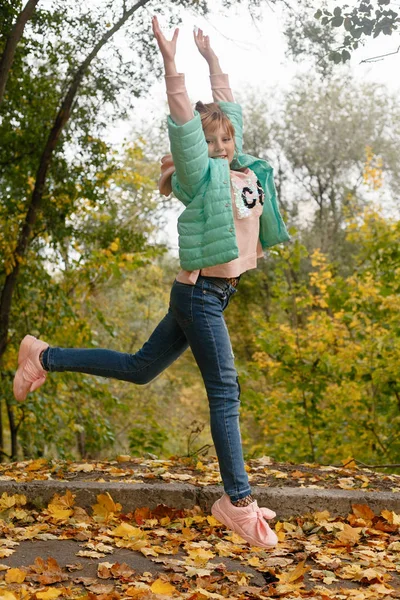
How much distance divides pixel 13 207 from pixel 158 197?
10.5 meters

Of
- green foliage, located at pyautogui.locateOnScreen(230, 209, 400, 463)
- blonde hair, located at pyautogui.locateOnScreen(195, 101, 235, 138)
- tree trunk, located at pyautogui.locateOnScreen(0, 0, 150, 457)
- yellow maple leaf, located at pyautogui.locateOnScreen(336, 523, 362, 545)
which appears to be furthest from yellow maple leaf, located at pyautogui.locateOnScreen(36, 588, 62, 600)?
green foliage, located at pyautogui.locateOnScreen(230, 209, 400, 463)

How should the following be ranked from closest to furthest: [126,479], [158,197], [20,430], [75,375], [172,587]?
[172,587] → [126,479] → [75,375] → [20,430] → [158,197]

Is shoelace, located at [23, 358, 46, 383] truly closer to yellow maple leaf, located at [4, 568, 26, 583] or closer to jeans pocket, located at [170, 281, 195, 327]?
jeans pocket, located at [170, 281, 195, 327]

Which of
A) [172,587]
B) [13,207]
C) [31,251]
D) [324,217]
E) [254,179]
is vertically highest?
[324,217]

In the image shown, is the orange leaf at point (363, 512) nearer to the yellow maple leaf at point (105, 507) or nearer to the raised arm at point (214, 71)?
the yellow maple leaf at point (105, 507)

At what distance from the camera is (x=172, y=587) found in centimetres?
260

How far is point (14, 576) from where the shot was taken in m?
2.58

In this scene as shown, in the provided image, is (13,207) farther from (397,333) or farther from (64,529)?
(64,529)

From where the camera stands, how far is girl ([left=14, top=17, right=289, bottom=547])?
2875 millimetres

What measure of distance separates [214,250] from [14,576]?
138 centimetres

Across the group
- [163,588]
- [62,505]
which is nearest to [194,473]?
[62,505]

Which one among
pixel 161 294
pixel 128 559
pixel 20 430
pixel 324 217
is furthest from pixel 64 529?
pixel 324 217

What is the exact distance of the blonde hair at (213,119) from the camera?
10.1 feet

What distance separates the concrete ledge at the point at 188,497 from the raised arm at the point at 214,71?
1.95m
